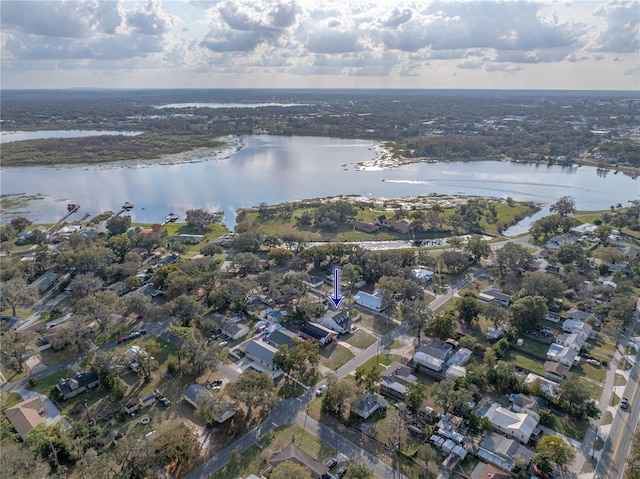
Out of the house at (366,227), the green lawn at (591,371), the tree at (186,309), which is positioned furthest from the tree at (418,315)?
the house at (366,227)

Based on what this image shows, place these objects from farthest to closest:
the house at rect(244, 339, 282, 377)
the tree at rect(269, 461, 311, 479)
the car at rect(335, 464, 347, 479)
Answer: the house at rect(244, 339, 282, 377) → the car at rect(335, 464, 347, 479) → the tree at rect(269, 461, 311, 479)

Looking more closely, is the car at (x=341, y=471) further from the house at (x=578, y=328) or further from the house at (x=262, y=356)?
the house at (x=578, y=328)

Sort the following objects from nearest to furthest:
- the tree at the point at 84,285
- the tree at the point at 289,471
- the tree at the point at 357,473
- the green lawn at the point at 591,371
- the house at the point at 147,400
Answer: the tree at the point at 289,471, the tree at the point at 357,473, the house at the point at 147,400, the green lawn at the point at 591,371, the tree at the point at 84,285

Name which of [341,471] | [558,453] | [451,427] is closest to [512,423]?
[558,453]

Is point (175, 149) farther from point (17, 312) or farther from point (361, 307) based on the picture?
point (361, 307)

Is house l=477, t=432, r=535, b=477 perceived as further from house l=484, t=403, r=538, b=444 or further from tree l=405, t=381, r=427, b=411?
tree l=405, t=381, r=427, b=411

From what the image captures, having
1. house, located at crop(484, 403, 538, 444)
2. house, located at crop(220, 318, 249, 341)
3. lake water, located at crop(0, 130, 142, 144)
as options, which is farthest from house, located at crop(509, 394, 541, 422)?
lake water, located at crop(0, 130, 142, 144)
